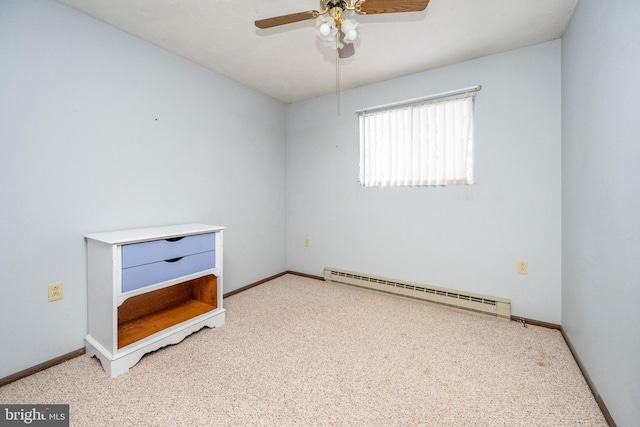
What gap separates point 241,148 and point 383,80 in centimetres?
174

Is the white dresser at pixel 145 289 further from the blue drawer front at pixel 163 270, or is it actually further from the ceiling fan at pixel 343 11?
the ceiling fan at pixel 343 11

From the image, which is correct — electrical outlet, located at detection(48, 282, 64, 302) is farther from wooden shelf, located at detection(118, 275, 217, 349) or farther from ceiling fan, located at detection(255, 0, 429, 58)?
ceiling fan, located at detection(255, 0, 429, 58)

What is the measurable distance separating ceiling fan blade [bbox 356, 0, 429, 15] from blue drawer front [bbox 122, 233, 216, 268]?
183 cm

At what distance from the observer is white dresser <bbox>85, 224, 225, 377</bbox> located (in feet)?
5.21

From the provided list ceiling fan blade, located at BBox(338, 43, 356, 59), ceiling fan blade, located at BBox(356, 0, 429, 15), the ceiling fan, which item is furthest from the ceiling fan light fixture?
ceiling fan blade, located at BBox(338, 43, 356, 59)

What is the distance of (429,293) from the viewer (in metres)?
2.61

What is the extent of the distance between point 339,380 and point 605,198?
170 cm

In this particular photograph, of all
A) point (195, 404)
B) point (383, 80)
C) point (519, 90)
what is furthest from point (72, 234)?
point (519, 90)

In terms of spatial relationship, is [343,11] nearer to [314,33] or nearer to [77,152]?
[314,33]

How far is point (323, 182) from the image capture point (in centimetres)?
A: 332

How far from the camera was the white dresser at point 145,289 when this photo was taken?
1.59 metres

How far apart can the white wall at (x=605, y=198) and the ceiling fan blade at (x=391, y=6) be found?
32.7 inches

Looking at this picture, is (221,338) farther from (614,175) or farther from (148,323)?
(614,175)

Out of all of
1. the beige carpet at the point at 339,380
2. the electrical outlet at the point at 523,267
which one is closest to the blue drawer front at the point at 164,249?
the beige carpet at the point at 339,380
